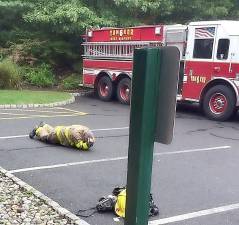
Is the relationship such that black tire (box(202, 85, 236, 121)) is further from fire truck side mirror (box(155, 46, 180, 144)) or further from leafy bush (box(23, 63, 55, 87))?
fire truck side mirror (box(155, 46, 180, 144))

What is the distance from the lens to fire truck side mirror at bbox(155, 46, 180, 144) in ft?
8.03

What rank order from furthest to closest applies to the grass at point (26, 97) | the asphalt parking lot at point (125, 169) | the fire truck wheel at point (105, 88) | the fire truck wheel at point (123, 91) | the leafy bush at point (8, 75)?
the leafy bush at point (8, 75), the fire truck wheel at point (105, 88), the fire truck wheel at point (123, 91), the grass at point (26, 97), the asphalt parking lot at point (125, 169)

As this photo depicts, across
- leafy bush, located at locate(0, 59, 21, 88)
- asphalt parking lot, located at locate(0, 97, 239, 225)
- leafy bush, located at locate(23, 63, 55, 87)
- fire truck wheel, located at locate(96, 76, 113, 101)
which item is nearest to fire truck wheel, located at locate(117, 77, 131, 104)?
fire truck wheel, located at locate(96, 76, 113, 101)

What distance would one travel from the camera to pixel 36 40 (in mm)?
20781

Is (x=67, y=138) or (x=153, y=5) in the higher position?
(x=153, y=5)

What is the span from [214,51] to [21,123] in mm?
5645

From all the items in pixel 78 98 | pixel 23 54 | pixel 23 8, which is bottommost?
pixel 78 98

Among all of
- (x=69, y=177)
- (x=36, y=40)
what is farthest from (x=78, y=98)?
(x=69, y=177)

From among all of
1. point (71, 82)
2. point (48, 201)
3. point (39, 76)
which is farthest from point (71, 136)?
point (39, 76)

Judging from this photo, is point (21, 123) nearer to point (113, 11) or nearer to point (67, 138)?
point (67, 138)

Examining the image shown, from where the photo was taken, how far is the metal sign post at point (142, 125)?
2406 millimetres

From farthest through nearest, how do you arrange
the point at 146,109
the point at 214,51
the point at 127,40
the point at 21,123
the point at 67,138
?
1. the point at 127,40
2. the point at 214,51
3. the point at 21,123
4. the point at 67,138
5. the point at 146,109

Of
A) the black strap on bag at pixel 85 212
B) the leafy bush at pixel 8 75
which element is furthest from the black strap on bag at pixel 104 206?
the leafy bush at pixel 8 75

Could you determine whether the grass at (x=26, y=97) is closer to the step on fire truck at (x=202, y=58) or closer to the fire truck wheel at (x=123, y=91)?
the fire truck wheel at (x=123, y=91)
